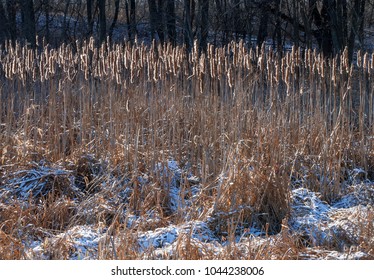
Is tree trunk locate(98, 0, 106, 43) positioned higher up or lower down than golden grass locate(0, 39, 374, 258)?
higher up

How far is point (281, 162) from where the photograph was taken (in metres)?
5.51

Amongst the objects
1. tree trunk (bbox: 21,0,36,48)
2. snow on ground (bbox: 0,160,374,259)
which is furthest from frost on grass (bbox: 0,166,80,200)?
tree trunk (bbox: 21,0,36,48)

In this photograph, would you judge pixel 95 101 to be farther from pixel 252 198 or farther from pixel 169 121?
pixel 252 198

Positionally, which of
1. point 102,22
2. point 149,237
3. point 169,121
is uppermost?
point 102,22

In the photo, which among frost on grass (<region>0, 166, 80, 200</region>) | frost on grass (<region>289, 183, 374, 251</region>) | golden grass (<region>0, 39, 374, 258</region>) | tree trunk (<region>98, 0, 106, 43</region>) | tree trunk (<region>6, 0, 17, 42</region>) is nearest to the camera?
frost on grass (<region>289, 183, 374, 251</region>)

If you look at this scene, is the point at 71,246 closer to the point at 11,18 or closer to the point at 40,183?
the point at 40,183

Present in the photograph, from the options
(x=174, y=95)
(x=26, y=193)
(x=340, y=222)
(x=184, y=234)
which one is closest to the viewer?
(x=184, y=234)

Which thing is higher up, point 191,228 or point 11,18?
point 11,18

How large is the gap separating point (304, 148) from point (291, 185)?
566 mm

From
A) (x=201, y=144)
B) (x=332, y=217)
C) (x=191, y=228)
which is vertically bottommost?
(x=332, y=217)

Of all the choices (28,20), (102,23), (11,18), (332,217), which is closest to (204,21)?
(102,23)

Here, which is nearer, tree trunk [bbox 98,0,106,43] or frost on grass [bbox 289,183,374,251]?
frost on grass [bbox 289,183,374,251]

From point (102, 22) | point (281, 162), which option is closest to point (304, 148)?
point (281, 162)

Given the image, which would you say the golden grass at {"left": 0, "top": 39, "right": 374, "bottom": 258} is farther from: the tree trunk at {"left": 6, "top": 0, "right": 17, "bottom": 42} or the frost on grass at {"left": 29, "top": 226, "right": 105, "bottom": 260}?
the tree trunk at {"left": 6, "top": 0, "right": 17, "bottom": 42}
